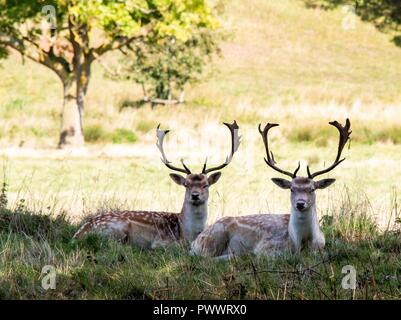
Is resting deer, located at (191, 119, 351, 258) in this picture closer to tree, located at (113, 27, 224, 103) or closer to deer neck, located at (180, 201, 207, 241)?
deer neck, located at (180, 201, 207, 241)

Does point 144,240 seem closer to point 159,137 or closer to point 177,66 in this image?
point 159,137

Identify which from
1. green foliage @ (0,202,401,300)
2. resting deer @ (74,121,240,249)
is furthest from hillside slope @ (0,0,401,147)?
green foliage @ (0,202,401,300)

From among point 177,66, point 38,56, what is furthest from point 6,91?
point 38,56

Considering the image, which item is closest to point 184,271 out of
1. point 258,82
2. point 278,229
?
point 278,229

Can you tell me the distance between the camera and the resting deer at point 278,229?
8391 millimetres

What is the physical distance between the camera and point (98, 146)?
24.9 m

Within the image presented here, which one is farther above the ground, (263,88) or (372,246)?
(263,88)

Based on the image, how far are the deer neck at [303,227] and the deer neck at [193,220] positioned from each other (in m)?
1.47

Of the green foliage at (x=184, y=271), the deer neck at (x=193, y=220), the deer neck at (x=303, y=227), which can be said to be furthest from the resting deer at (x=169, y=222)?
the deer neck at (x=303, y=227)

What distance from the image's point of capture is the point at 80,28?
24.0m

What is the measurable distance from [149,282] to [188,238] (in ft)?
8.12

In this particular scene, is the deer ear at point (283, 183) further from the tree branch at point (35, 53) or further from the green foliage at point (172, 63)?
the green foliage at point (172, 63)

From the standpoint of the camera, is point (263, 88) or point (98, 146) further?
point (263, 88)
